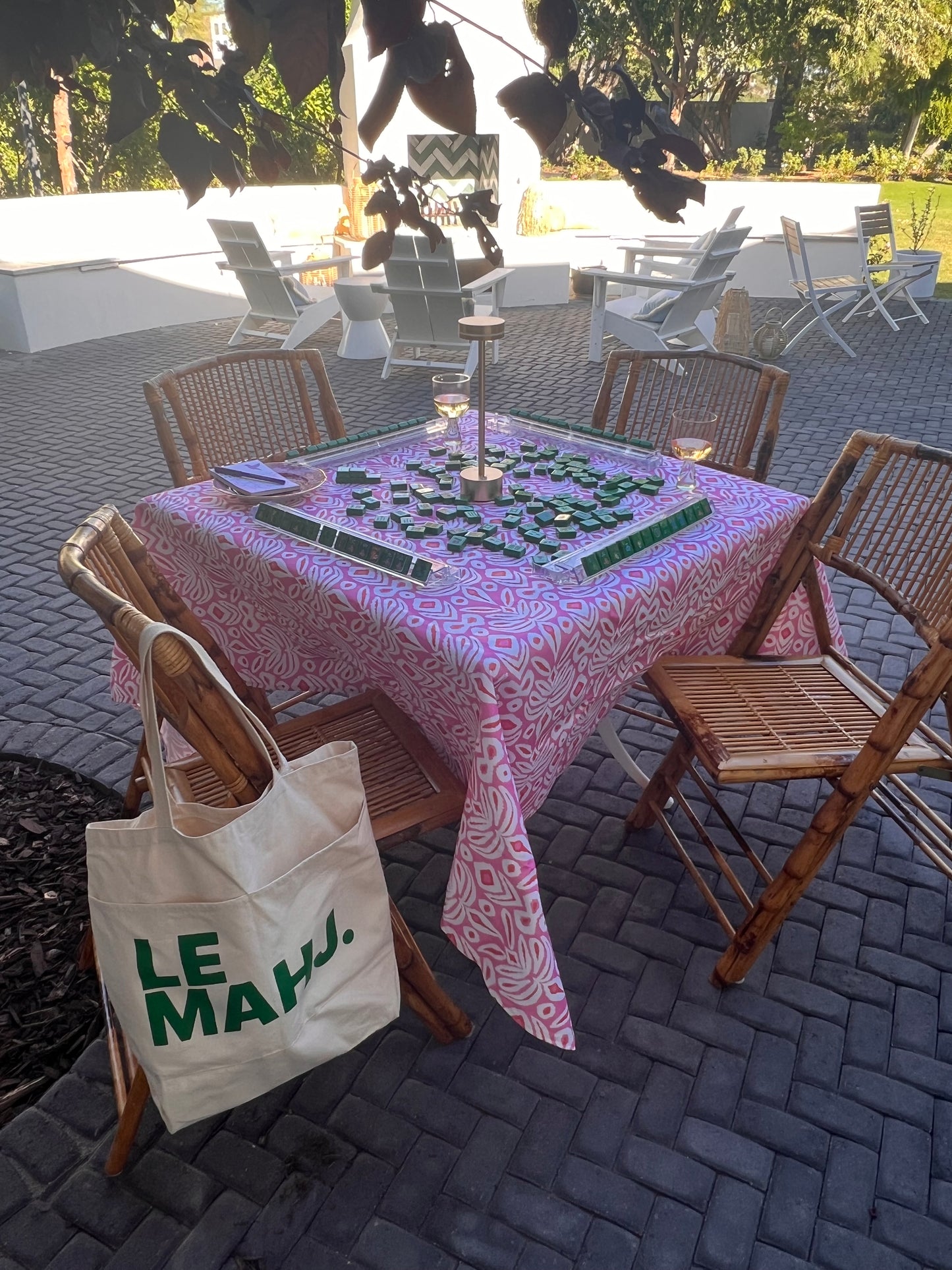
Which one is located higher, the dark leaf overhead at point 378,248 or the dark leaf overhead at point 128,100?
the dark leaf overhead at point 128,100

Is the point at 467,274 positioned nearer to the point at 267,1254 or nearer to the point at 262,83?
the point at 262,83

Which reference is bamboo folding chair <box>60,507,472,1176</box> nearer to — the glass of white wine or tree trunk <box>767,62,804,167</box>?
the glass of white wine

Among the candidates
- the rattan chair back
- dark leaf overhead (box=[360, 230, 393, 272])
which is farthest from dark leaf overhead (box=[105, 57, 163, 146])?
the rattan chair back

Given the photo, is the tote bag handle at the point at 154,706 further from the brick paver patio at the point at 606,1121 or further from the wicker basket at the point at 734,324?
the wicker basket at the point at 734,324

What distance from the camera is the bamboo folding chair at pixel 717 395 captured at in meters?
2.83

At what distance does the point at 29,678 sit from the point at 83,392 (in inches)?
190

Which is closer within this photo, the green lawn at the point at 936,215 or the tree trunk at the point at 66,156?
the tree trunk at the point at 66,156

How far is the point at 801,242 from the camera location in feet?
25.9

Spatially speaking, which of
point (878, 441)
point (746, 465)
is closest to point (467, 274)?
point (746, 465)

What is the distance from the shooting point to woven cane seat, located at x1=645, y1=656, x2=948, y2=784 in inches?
76.1

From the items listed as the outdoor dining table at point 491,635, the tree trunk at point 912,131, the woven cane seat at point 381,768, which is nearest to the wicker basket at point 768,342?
the outdoor dining table at point 491,635

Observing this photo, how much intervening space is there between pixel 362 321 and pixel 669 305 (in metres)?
2.75

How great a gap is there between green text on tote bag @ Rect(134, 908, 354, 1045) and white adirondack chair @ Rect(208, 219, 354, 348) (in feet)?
22.6

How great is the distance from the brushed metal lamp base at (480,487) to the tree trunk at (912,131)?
23.6m
